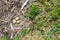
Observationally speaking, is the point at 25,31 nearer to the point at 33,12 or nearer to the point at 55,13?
the point at 33,12

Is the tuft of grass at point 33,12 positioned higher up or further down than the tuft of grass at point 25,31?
higher up

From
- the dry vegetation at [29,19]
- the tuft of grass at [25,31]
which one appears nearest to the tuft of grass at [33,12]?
the dry vegetation at [29,19]

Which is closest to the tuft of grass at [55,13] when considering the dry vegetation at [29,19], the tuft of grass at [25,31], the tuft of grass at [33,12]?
the dry vegetation at [29,19]

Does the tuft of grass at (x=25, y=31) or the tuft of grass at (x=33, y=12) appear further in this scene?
the tuft of grass at (x=33, y=12)

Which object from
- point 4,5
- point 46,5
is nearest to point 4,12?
point 4,5

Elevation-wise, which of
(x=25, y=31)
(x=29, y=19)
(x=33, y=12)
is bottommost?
(x=25, y=31)

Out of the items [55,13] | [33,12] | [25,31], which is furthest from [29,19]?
[55,13]

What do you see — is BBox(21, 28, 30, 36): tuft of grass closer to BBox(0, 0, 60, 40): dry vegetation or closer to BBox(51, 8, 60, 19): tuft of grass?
BBox(0, 0, 60, 40): dry vegetation

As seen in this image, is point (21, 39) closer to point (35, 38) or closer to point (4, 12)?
point (35, 38)

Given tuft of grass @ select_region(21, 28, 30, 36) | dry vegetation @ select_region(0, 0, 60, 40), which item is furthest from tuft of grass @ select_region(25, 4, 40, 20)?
tuft of grass @ select_region(21, 28, 30, 36)

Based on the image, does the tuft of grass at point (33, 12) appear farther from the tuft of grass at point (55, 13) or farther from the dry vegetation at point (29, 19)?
the tuft of grass at point (55, 13)

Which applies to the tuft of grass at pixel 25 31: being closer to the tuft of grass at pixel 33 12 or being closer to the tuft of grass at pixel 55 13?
the tuft of grass at pixel 33 12
